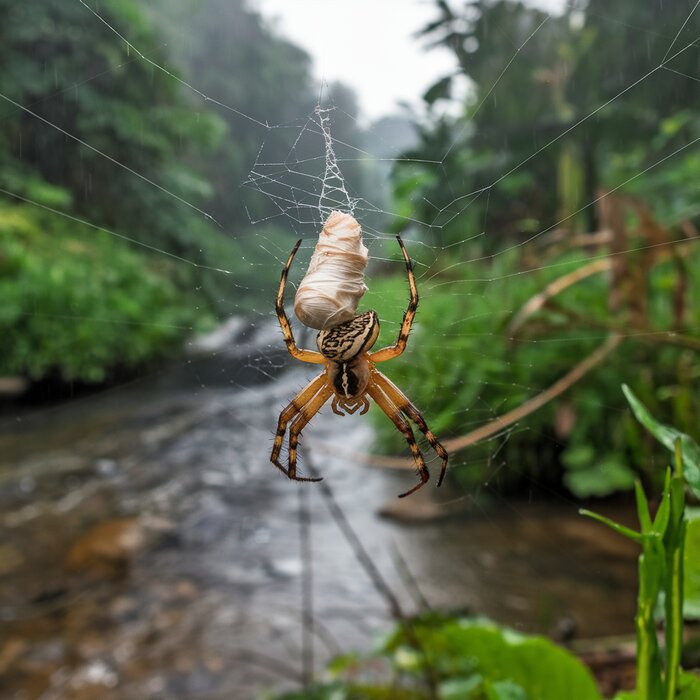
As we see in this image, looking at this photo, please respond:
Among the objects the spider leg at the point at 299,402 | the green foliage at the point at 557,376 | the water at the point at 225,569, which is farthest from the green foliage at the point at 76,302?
the spider leg at the point at 299,402

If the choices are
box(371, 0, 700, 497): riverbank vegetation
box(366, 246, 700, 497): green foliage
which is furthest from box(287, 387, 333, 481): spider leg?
box(366, 246, 700, 497): green foliage

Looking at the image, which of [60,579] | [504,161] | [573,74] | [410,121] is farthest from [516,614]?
[573,74]

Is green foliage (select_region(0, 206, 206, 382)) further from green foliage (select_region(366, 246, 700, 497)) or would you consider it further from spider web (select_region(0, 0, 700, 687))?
green foliage (select_region(366, 246, 700, 497))

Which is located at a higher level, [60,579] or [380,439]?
[380,439]

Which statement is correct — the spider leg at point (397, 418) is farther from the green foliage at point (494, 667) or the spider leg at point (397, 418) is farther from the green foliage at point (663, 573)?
the green foliage at point (663, 573)

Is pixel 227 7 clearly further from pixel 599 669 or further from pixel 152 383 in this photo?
pixel 599 669

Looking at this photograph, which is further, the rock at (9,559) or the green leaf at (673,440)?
the rock at (9,559)

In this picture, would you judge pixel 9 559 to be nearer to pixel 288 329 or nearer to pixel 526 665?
pixel 288 329
